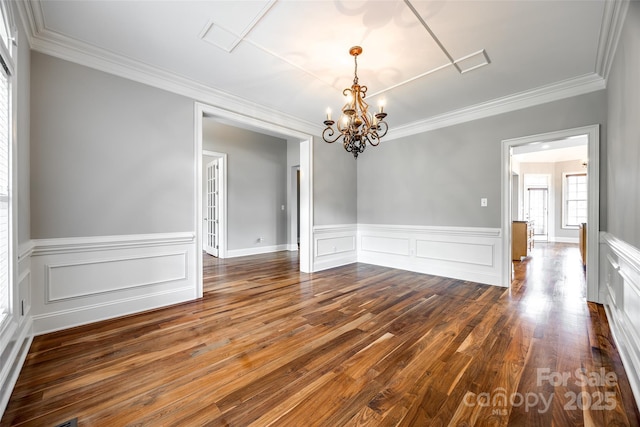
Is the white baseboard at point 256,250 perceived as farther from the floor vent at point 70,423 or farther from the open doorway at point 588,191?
the open doorway at point 588,191

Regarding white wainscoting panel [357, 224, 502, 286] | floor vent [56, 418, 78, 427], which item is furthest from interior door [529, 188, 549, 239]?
floor vent [56, 418, 78, 427]

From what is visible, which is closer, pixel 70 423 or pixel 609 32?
Result: pixel 70 423

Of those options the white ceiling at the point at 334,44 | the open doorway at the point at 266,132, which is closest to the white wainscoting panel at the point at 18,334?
the open doorway at the point at 266,132

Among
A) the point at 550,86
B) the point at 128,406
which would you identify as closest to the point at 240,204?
the point at 128,406

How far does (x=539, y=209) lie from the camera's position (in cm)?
930

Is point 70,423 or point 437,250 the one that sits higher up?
point 437,250

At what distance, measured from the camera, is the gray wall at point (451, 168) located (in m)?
3.30

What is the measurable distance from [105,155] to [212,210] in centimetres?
385

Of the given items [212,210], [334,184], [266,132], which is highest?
[266,132]

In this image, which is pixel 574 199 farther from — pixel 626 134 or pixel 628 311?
pixel 628 311

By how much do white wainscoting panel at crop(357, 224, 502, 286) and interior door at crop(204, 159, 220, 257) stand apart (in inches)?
128

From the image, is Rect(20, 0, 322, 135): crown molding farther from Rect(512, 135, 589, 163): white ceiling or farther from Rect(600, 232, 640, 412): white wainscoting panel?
Rect(512, 135, 589, 163): white ceiling

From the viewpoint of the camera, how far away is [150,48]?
2.47 m

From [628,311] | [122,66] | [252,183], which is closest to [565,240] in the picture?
[628,311]
